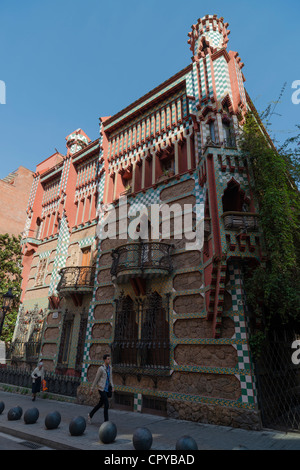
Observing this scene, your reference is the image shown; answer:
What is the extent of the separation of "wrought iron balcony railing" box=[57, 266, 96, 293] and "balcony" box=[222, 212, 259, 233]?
7.65 metres

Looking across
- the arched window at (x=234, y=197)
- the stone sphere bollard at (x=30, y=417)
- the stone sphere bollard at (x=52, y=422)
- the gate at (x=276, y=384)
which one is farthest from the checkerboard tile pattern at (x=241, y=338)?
the stone sphere bollard at (x=30, y=417)

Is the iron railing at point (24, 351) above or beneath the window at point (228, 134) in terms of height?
beneath

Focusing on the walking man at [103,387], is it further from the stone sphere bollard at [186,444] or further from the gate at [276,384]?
the gate at [276,384]

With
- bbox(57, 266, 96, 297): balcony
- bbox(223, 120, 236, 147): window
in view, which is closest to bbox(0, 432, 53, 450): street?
bbox(57, 266, 96, 297): balcony

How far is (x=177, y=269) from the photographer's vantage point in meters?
10.7

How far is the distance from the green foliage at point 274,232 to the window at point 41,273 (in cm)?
1349

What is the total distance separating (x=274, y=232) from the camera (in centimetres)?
883

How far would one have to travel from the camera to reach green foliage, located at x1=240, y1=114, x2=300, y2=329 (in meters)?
7.88

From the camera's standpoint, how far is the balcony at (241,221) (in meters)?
8.75

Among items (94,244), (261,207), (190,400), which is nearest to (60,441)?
(190,400)

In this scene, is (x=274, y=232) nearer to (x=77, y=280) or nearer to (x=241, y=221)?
(x=241, y=221)
